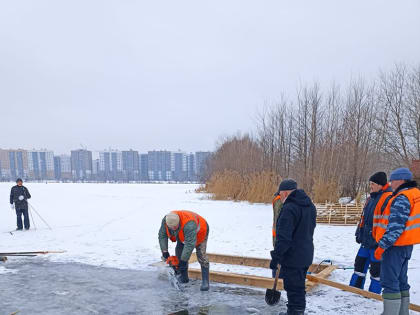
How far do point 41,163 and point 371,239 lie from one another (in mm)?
166554

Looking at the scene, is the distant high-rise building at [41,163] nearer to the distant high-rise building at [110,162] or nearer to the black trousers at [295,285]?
the distant high-rise building at [110,162]

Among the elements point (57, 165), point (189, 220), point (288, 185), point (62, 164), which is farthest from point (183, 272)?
point (57, 165)

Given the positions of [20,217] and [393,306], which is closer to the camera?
[393,306]

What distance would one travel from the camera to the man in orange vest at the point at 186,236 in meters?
4.65

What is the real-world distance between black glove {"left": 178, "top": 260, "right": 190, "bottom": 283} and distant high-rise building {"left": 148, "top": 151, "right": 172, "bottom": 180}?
148 m

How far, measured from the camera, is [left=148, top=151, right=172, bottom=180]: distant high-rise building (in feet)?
501

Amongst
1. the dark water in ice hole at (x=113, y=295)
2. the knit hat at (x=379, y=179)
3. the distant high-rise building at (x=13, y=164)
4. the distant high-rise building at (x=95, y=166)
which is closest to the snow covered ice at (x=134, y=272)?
the dark water in ice hole at (x=113, y=295)

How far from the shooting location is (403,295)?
11.6 ft

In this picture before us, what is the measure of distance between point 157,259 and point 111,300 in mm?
2124

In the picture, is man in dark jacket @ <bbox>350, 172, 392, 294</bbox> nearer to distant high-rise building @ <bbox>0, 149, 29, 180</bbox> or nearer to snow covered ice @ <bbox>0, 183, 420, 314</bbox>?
snow covered ice @ <bbox>0, 183, 420, 314</bbox>

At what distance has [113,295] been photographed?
15.9 ft

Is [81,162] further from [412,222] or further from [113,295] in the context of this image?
[412,222]

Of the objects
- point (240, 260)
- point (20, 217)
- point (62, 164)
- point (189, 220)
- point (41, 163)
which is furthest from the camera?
point (62, 164)

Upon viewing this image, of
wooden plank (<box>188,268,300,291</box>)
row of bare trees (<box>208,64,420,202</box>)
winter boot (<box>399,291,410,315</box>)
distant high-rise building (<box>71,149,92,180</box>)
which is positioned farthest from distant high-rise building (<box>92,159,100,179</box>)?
winter boot (<box>399,291,410,315</box>)
